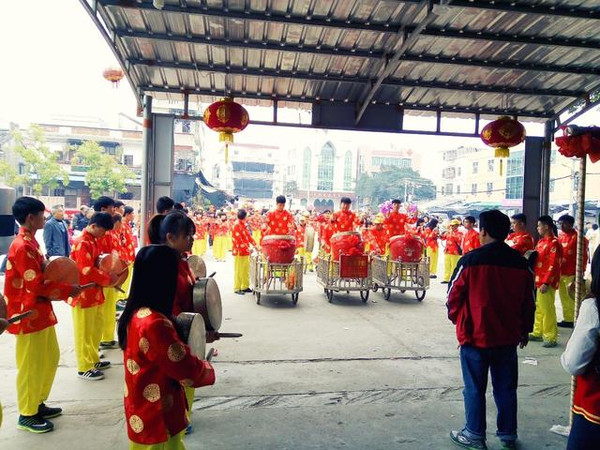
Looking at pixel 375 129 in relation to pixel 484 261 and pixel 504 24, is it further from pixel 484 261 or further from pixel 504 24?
pixel 484 261

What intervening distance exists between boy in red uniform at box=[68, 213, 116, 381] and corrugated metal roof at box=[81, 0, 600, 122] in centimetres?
278

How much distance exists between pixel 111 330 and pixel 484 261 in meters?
4.47

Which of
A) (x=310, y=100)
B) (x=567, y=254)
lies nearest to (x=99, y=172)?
(x=310, y=100)

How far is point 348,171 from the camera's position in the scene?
62.2 meters

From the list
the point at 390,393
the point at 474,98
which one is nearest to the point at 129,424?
the point at 390,393

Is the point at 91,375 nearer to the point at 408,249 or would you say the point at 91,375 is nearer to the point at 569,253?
the point at 408,249

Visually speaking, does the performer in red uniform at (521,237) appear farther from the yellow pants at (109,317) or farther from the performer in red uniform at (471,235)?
the yellow pants at (109,317)

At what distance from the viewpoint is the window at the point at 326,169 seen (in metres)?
61.4

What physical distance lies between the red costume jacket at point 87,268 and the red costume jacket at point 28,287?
847 millimetres

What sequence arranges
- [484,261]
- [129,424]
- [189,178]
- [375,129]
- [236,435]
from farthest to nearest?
[189,178]
[375,129]
[236,435]
[484,261]
[129,424]

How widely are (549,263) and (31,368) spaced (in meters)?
5.82

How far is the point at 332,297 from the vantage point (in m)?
9.33

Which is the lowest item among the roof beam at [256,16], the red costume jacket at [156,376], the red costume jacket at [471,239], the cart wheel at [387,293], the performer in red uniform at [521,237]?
the cart wheel at [387,293]

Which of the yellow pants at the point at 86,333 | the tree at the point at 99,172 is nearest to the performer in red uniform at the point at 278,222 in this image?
the yellow pants at the point at 86,333
